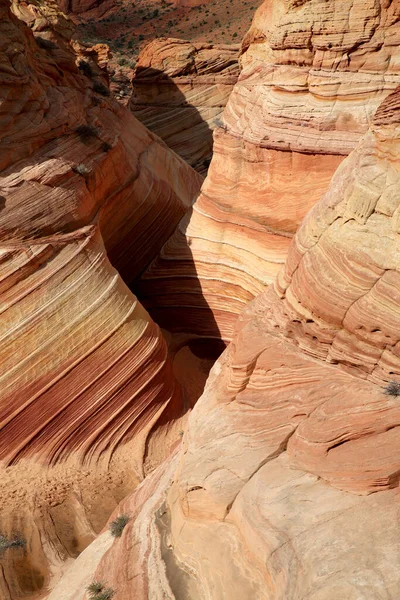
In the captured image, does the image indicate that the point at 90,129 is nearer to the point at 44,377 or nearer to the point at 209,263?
the point at 209,263

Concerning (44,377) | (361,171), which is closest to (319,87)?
(361,171)

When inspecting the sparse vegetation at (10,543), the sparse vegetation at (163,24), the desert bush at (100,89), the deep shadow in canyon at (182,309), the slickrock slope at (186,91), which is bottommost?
the sparse vegetation at (10,543)

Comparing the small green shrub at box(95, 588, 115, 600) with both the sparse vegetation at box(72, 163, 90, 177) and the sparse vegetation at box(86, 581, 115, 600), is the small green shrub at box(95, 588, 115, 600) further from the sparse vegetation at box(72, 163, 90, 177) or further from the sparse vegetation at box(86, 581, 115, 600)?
the sparse vegetation at box(72, 163, 90, 177)

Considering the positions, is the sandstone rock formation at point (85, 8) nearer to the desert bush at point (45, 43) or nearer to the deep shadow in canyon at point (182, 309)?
the desert bush at point (45, 43)

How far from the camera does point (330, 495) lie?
4836 mm

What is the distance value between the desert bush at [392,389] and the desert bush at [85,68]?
35.1ft

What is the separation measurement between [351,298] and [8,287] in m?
4.97

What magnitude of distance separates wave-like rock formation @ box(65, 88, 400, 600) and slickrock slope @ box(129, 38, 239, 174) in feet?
45.9

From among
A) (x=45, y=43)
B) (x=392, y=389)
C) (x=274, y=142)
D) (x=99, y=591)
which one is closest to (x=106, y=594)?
(x=99, y=591)

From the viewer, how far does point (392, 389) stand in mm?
5086

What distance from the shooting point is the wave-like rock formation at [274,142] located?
26.1ft

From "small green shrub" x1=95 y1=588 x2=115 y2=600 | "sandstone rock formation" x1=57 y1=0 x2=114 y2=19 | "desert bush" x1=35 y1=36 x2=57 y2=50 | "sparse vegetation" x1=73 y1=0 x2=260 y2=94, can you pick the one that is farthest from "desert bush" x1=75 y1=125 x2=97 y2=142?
"sandstone rock formation" x1=57 y1=0 x2=114 y2=19

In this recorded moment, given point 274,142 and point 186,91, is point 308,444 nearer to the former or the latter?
point 274,142

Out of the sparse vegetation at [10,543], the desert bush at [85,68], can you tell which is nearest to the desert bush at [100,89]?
the desert bush at [85,68]
